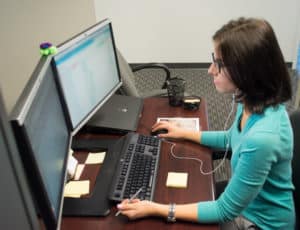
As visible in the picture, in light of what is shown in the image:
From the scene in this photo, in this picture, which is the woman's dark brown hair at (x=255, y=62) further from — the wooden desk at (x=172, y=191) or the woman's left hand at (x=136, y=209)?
the woman's left hand at (x=136, y=209)

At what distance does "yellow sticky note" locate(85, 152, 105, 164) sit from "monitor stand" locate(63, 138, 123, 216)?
0.02 metres

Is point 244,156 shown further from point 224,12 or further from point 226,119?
point 224,12

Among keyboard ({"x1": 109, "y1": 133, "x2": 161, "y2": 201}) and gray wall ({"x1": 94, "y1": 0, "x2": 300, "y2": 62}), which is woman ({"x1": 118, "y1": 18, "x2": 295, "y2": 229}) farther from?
gray wall ({"x1": 94, "y1": 0, "x2": 300, "y2": 62})

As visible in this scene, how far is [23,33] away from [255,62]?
105 centimetres

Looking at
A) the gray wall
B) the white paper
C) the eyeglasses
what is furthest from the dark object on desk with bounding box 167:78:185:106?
the gray wall

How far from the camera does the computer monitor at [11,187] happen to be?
53 centimetres

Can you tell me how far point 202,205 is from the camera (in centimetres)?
100

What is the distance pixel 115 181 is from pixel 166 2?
3.22m

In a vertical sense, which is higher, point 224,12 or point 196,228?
point 224,12

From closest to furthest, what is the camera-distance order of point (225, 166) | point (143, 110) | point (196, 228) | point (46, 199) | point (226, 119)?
point (46, 199)
point (196, 228)
point (143, 110)
point (225, 166)
point (226, 119)

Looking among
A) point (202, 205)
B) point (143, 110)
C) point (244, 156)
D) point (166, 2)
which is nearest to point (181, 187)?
point (202, 205)

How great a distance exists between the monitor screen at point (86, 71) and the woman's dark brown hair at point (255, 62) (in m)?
0.52

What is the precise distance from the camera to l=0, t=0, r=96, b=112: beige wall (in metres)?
1.40

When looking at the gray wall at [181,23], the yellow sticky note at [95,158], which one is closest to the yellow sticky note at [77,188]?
the yellow sticky note at [95,158]
